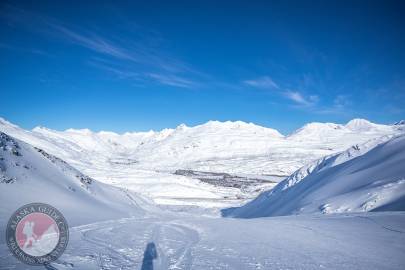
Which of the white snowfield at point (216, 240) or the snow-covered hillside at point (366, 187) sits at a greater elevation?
the snow-covered hillside at point (366, 187)

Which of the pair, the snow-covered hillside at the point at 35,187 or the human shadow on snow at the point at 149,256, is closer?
the human shadow on snow at the point at 149,256

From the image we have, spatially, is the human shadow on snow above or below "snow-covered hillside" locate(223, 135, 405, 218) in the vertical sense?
below

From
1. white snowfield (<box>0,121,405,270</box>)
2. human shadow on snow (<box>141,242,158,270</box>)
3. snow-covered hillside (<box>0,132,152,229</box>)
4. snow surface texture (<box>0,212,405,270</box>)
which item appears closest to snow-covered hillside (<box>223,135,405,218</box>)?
white snowfield (<box>0,121,405,270</box>)

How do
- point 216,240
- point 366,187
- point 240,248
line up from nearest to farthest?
1. point 240,248
2. point 216,240
3. point 366,187

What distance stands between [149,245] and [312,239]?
518cm

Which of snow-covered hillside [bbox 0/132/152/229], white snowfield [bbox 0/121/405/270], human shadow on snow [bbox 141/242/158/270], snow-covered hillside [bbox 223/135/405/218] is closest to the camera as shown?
human shadow on snow [bbox 141/242/158/270]

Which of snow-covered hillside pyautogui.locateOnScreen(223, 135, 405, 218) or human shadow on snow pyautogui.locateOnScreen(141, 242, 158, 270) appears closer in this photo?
→ human shadow on snow pyautogui.locateOnScreen(141, 242, 158, 270)

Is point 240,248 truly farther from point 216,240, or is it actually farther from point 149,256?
point 149,256

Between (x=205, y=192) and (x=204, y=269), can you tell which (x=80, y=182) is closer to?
(x=204, y=269)

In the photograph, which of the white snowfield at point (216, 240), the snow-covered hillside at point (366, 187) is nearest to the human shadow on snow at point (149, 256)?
the white snowfield at point (216, 240)

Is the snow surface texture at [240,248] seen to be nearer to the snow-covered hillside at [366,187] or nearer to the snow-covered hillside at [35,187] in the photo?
the snow-covered hillside at [35,187]

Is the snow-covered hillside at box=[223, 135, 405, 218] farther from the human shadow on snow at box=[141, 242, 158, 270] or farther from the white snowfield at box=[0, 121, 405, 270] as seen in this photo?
the human shadow on snow at box=[141, 242, 158, 270]

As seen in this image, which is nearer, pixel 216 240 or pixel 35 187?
pixel 216 240

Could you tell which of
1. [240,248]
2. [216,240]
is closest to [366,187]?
[216,240]
